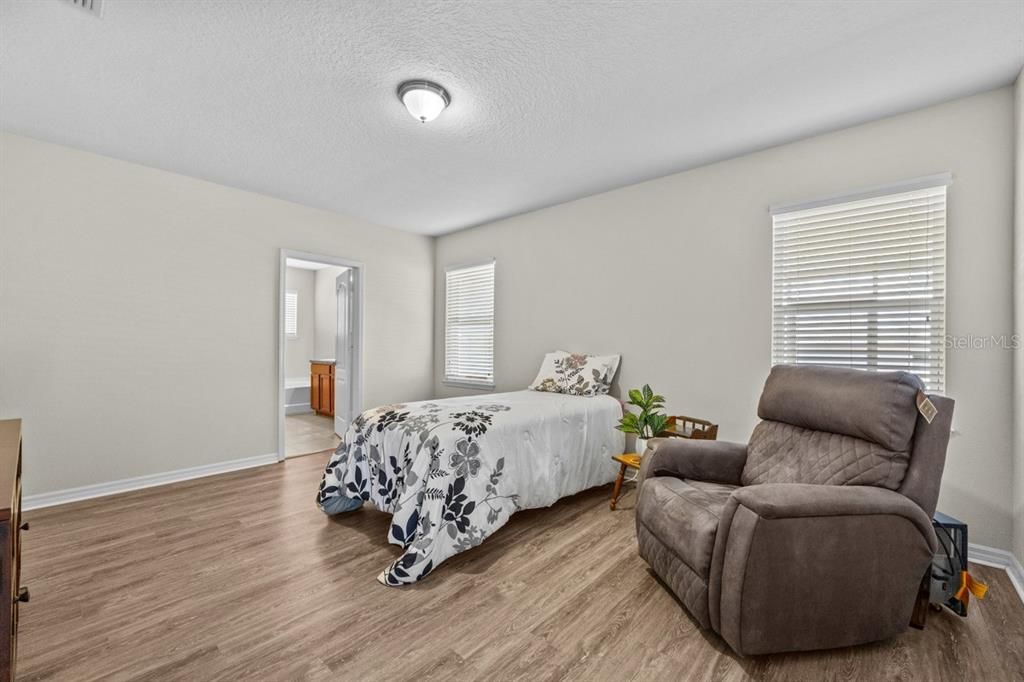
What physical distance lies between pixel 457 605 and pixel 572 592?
0.53m

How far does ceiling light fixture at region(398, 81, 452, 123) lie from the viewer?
231 centimetres

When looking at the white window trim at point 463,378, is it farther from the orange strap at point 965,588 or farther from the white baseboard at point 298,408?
the orange strap at point 965,588

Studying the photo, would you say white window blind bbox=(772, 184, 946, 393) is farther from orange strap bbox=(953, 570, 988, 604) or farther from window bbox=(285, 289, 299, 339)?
window bbox=(285, 289, 299, 339)

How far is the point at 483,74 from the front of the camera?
224 centimetres

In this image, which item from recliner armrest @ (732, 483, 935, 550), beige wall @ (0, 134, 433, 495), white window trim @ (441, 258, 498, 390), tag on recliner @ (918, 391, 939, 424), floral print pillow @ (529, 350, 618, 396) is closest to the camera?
recliner armrest @ (732, 483, 935, 550)

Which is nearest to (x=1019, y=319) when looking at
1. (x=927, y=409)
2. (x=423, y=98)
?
(x=927, y=409)

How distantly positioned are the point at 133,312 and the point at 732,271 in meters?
4.54

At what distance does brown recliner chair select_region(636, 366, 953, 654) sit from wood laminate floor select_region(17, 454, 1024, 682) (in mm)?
135

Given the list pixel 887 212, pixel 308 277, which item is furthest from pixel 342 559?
pixel 308 277

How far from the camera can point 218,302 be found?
3838 millimetres

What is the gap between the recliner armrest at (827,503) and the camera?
5.06ft

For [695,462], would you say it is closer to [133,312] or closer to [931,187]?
[931,187]

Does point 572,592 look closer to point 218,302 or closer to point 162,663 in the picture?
point 162,663

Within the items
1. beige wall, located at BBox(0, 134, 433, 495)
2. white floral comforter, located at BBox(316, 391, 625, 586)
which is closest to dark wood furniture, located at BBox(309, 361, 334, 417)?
beige wall, located at BBox(0, 134, 433, 495)
